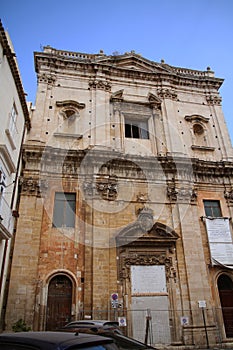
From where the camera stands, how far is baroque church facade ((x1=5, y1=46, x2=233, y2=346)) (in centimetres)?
1296

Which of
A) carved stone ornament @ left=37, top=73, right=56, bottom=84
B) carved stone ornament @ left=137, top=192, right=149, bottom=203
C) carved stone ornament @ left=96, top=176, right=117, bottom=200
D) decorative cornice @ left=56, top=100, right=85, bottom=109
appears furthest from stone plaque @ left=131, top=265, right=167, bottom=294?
carved stone ornament @ left=37, top=73, right=56, bottom=84

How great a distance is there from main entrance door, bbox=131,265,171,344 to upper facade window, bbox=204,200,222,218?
436 cm

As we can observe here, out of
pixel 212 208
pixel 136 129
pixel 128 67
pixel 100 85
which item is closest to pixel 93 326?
pixel 212 208

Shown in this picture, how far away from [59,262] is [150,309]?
4612 mm

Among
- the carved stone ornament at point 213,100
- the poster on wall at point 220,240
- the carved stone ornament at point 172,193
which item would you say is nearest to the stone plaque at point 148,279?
the poster on wall at point 220,240

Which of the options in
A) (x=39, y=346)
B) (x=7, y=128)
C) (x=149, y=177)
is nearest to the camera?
(x=39, y=346)

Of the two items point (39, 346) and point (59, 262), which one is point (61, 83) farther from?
point (39, 346)

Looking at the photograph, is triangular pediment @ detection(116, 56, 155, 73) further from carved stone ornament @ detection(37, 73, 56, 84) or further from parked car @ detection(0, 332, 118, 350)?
parked car @ detection(0, 332, 118, 350)

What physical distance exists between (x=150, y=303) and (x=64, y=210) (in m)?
5.97

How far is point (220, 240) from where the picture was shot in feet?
50.7

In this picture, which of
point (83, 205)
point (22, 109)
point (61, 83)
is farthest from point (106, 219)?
point (61, 83)

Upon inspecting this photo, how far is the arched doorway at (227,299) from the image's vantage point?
1369 centimetres

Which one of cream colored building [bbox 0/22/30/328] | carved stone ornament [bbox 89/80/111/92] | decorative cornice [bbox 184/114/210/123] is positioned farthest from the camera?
decorative cornice [bbox 184/114/210/123]

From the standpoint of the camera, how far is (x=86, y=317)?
12.4 metres
